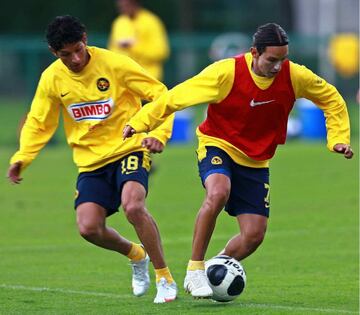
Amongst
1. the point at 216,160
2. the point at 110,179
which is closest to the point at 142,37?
the point at 110,179

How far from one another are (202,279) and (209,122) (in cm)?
124

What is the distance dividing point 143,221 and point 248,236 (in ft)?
2.63

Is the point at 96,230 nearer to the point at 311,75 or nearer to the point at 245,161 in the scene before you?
the point at 245,161

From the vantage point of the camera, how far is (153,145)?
884 cm

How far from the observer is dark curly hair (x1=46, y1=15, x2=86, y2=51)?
9.48 meters

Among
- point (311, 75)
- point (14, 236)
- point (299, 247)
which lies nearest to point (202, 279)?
point (311, 75)

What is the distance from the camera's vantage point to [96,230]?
31.3 feet

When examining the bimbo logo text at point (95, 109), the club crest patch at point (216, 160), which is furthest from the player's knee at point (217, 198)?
the bimbo logo text at point (95, 109)

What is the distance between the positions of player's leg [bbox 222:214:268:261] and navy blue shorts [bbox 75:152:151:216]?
82 cm

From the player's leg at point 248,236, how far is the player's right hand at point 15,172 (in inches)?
67.2

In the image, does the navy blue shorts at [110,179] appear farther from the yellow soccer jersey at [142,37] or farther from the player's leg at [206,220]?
the yellow soccer jersey at [142,37]

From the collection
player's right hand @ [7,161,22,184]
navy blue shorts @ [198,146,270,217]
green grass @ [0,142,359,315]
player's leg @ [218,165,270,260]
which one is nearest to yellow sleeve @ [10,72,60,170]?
player's right hand @ [7,161,22,184]

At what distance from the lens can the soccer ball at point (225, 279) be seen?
8.98 meters

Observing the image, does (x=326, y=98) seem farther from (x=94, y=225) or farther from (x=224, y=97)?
(x=94, y=225)
